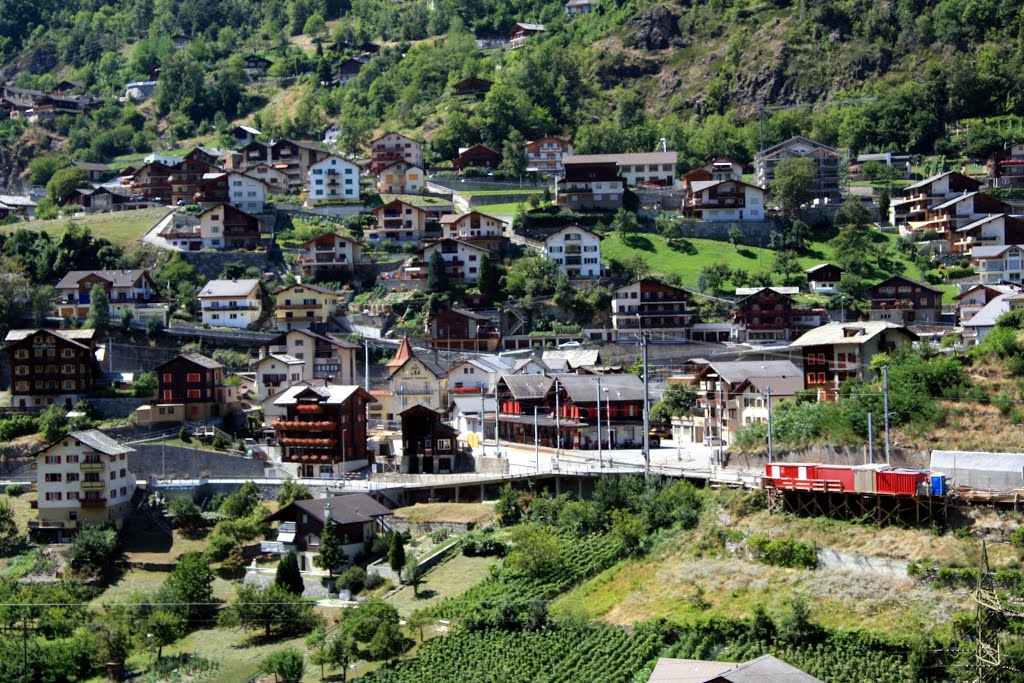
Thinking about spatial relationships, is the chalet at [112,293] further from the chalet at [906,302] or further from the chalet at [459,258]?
the chalet at [906,302]

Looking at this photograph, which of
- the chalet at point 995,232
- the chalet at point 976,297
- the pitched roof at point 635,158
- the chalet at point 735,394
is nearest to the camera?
the chalet at point 735,394

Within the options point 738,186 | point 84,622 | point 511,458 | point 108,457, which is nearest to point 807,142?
point 738,186

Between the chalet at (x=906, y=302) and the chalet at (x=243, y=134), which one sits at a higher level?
the chalet at (x=243, y=134)

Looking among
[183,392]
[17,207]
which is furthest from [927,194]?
[17,207]

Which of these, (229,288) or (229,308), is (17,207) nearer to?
(229,288)

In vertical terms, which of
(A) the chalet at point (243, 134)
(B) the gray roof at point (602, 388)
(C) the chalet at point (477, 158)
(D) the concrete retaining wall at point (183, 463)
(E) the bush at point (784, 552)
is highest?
(A) the chalet at point (243, 134)

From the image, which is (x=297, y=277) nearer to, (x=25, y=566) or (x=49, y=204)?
(x=49, y=204)

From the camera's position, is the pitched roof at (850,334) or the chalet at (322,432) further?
the chalet at (322,432)

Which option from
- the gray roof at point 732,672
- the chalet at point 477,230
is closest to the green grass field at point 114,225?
the chalet at point 477,230
